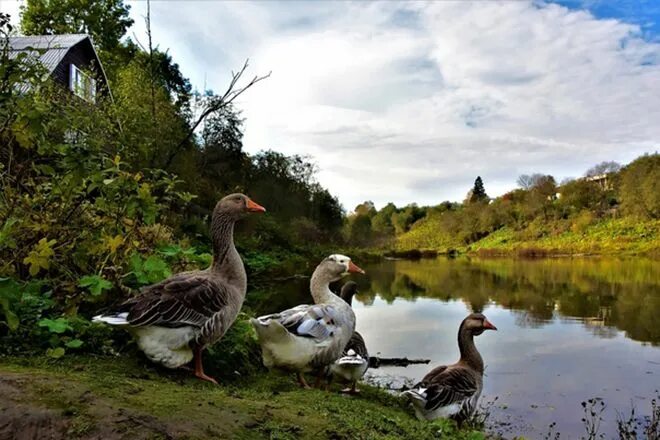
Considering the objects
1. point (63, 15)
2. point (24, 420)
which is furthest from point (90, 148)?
point (63, 15)

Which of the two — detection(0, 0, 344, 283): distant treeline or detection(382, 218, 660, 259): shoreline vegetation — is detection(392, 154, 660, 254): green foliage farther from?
detection(0, 0, 344, 283): distant treeline

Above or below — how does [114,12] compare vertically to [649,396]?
above

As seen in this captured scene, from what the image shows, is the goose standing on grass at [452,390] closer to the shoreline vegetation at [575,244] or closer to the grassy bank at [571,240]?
the shoreline vegetation at [575,244]

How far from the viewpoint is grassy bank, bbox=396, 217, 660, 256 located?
2233 inches

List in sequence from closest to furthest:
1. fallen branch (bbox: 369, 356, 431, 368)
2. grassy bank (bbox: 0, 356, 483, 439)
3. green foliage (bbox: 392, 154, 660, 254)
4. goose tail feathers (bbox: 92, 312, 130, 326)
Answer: grassy bank (bbox: 0, 356, 483, 439), goose tail feathers (bbox: 92, 312, 130, 326), fallen branch (bbox: 369, 356, 431, 368), green foliage (bbox: 392, 154, 660, 254)

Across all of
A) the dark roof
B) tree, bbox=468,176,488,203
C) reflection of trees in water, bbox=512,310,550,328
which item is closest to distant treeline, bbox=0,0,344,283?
the dark roof

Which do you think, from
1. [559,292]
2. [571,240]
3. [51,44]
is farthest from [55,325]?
[571,240]

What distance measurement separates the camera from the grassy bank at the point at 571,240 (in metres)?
56.7

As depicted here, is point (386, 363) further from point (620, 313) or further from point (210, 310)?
point (620, 313)

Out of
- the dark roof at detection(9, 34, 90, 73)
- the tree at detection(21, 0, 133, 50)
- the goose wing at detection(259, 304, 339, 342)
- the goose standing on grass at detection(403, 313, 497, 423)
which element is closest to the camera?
the goose wing at detection(259, 304, 339, 342)

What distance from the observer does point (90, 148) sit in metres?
5.07

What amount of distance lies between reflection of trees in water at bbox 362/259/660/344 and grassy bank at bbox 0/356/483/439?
15.3 m

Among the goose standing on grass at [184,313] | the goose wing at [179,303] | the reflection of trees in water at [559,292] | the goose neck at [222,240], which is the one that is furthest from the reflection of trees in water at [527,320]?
the goose wing at [179,303]

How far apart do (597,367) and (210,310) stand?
11.7 meters
